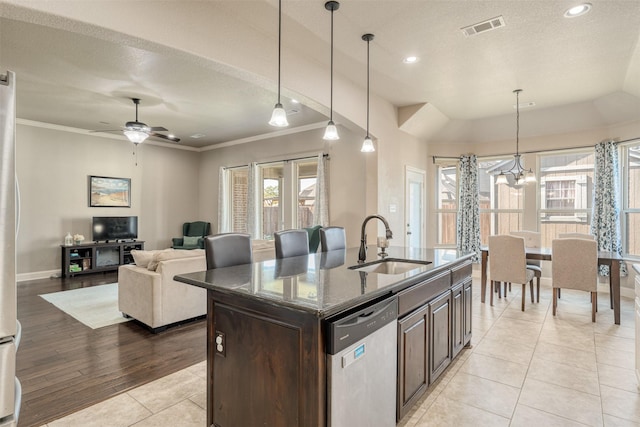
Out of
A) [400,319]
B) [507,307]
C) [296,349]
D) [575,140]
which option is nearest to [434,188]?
[575,140]

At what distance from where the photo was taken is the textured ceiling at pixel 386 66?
2857 mm

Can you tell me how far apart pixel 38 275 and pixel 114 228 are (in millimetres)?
1518

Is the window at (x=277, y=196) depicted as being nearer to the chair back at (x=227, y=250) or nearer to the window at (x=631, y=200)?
the chair back at (x=227, y=250)

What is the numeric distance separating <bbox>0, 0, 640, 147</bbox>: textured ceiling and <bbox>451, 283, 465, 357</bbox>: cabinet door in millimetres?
2455

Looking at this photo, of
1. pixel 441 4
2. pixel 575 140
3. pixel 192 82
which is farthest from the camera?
pixel 575 140

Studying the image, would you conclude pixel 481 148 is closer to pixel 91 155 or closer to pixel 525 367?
pixel 525 367

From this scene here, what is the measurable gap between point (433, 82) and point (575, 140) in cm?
319

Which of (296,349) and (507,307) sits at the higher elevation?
(296,349)

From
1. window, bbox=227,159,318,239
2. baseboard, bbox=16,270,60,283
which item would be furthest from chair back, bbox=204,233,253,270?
baseboard, bbox=16,270,60,283

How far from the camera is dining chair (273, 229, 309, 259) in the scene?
2.97 metres

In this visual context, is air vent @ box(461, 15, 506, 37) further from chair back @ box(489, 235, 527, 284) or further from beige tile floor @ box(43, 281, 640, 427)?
beige tile floor @ box(43, 281, 640, 427)

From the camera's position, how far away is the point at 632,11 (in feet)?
9.30

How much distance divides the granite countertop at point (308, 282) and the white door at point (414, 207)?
3457 mm

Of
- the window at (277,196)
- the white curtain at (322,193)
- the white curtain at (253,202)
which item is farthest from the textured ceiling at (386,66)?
the white curtain at (253,202)
